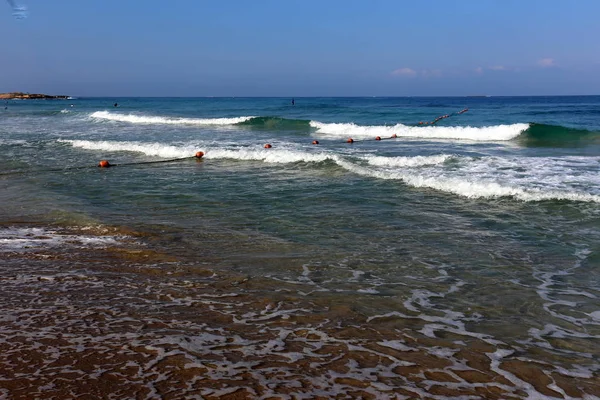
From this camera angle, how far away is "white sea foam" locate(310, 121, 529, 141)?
2864 cm

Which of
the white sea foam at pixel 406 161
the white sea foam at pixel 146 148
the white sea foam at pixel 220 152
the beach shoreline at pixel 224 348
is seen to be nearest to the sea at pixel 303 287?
the beach shoreline at pixel 224 348

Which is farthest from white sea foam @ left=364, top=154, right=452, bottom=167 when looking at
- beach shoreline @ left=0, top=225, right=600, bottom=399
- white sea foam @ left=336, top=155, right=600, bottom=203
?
beach shoreline @ left=0, top=225, right=600, bottom=399

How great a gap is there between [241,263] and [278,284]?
96 cm

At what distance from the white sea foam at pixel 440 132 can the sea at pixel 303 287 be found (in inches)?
586

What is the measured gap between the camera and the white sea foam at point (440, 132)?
28641 mm

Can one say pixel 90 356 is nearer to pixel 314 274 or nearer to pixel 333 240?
pixel 314 274

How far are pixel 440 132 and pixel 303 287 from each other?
25629mm

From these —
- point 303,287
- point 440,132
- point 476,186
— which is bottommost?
point 303,287

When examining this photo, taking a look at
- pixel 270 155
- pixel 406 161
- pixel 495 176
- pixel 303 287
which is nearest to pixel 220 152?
pixel 270 155

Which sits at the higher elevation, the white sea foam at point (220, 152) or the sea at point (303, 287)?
the white sea foam at point (220, 152)

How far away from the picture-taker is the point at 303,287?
20.3 feet

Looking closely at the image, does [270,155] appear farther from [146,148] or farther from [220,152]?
[146,148]

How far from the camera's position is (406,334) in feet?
16.2

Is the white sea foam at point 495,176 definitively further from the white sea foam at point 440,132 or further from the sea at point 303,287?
the white sea foam at point 440,132
